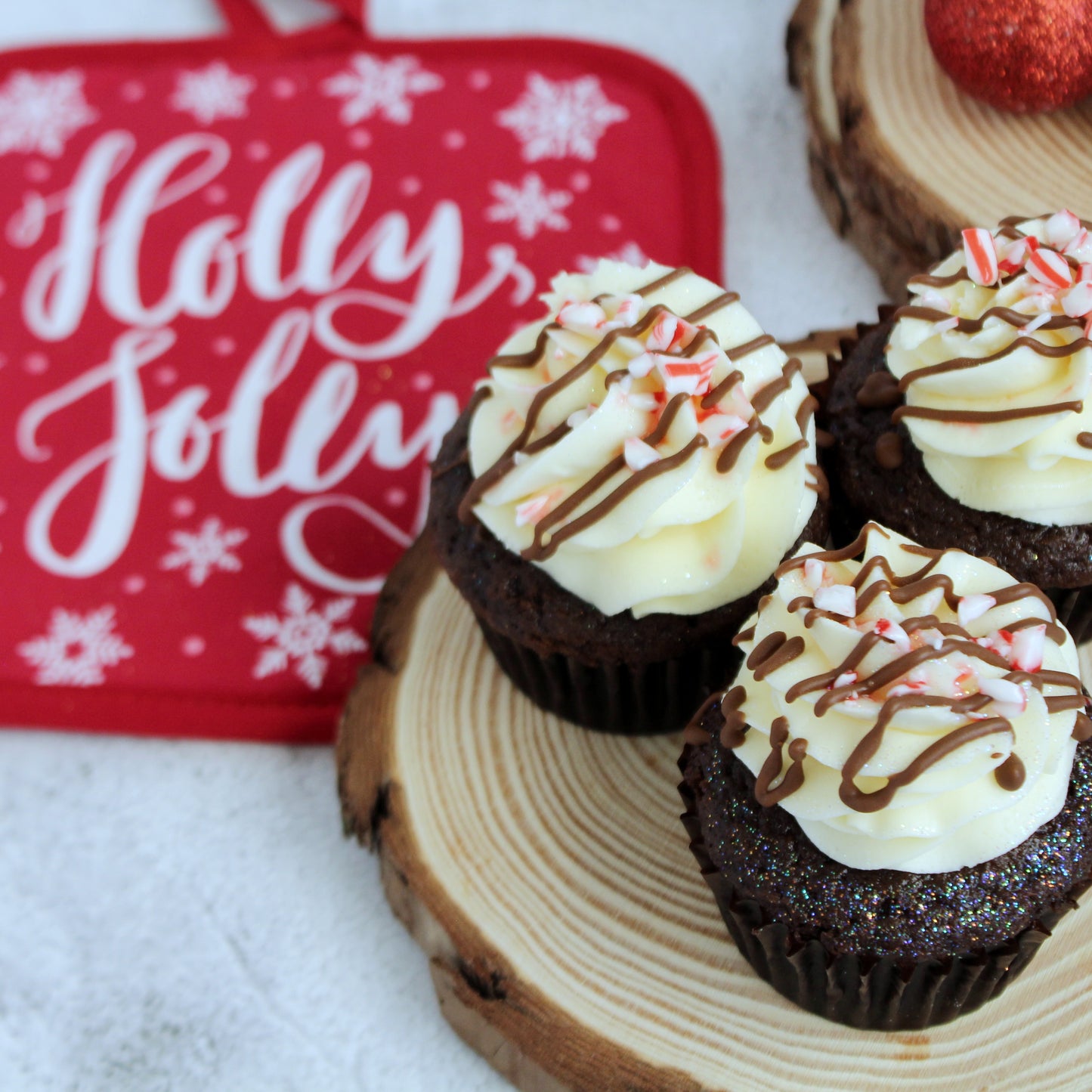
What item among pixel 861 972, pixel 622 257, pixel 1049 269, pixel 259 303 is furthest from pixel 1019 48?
pixel 861 972

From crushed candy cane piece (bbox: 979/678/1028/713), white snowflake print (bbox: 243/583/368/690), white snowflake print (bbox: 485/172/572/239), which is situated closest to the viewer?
crushed candy cane piece (bbox: 979/678/1028/713)

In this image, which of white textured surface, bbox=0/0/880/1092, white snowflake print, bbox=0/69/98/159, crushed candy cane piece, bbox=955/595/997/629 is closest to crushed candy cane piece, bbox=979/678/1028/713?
crushed candy cane piece, bbox=955/595/997/629

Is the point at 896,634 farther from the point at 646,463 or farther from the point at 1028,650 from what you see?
the point at 646,463

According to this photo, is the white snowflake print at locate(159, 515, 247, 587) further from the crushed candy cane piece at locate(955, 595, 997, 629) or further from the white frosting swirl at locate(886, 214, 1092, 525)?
the crushed candy cane piece at locate(955, 595, 997, 629)

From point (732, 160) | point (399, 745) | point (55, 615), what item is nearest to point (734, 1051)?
point (399, 745)

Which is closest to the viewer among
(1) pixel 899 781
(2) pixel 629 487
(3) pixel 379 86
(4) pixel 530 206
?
(1) pixel 899 781

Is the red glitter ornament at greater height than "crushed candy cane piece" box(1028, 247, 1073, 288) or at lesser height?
greater

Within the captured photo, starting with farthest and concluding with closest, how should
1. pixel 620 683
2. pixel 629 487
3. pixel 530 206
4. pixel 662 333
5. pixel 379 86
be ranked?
pixel 379 86 → pixel 530 206 → pixel 620 683 → pixel 662 333 → pixel 629 487
